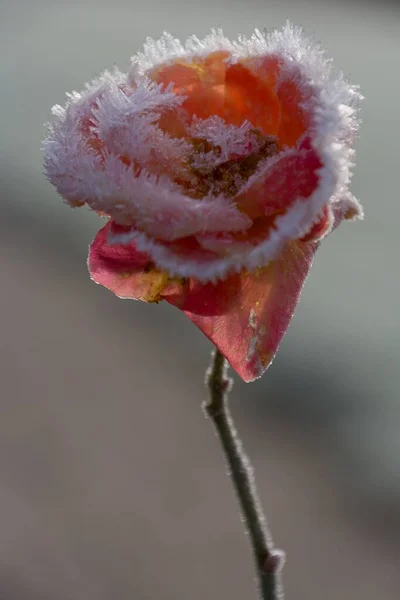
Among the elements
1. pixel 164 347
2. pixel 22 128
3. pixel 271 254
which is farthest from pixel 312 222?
pixel 22 128

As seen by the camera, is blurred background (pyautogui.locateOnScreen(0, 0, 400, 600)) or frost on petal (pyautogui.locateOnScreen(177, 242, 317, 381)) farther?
blurred background (pyautogui.locateOnScreen(0, 0, 400, 600))

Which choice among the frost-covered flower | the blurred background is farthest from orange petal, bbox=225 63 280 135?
the blurred background

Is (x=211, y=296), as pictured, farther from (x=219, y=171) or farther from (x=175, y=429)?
(x=175, y=429)

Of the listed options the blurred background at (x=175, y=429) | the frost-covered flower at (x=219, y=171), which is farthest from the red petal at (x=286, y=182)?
the blurred background at (x=175, y=429)

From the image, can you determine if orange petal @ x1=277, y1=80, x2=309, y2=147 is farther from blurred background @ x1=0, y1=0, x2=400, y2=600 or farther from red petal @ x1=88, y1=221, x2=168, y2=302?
blurred background @ x1=0, y1=0, x2=400, y2=600

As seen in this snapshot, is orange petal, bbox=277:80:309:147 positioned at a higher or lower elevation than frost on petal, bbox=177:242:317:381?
higher

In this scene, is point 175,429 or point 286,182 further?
point 175,429

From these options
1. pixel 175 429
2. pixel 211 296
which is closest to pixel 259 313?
pixel 211 296

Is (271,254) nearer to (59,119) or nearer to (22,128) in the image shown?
(59,119)
